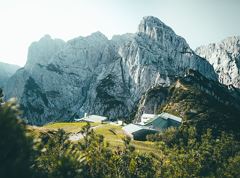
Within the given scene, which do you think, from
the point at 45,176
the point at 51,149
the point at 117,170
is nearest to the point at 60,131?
the point at 51,149

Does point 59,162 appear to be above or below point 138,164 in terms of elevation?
above

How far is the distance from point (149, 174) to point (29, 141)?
60.5 m

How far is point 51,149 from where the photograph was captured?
113500 mm

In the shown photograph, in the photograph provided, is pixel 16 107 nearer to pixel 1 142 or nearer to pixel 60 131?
pixel 1 142

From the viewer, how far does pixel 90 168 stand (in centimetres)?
11012

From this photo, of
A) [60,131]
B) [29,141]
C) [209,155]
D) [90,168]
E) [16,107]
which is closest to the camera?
[16,107]

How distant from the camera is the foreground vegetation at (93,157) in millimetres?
59062

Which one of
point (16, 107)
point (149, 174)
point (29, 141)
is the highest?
point (16, 107)

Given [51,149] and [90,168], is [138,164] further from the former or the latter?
[51,149]

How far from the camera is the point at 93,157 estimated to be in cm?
11381

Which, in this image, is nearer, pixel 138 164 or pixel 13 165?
pixel 13 165

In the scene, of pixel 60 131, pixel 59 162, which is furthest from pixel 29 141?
pixel 60 131

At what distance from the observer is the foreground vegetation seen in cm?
5906

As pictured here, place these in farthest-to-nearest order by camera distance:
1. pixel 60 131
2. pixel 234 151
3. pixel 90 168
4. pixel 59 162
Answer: pixel 234 151, pixel 60 131, pixel 90 168, pixel 59 162
